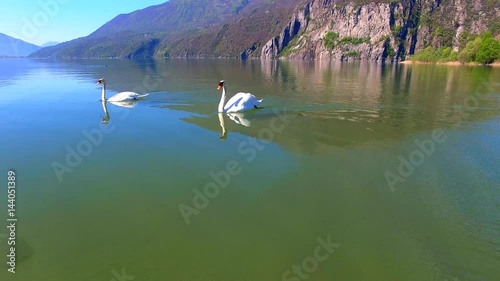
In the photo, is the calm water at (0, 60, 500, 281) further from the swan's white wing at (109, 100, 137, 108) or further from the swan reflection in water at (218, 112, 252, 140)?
the swan's white wing at (109, 100, 137, 108)

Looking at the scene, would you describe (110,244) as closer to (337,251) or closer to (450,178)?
(337,251)

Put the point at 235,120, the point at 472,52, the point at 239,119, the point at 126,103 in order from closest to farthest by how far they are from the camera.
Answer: the point at 235,120 < the point at 239,119 < the point at 126,103 < the point at 472,52

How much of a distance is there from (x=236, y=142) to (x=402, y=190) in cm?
718

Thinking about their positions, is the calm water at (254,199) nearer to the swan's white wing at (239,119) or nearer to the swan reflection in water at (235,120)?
the swan reflection in water at (235,120)

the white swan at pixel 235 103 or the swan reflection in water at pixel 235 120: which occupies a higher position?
the white swan at pixel 235 103

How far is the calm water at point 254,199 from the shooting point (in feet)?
21.6

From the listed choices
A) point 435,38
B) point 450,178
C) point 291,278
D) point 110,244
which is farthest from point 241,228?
point 435,38

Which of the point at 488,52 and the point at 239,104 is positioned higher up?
the point at 239,104

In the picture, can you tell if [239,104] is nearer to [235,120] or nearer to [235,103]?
[235,103]

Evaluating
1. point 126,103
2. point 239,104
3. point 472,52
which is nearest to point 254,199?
point 239,104

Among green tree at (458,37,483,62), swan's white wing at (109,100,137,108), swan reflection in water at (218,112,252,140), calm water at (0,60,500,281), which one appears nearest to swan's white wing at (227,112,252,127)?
swan reflection in water at (218,112,252,140)

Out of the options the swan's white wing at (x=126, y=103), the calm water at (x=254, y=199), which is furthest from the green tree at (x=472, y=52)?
the swan's white wing at (x=126, y=103)

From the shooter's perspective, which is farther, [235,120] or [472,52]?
[472,52]

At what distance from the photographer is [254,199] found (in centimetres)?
931
